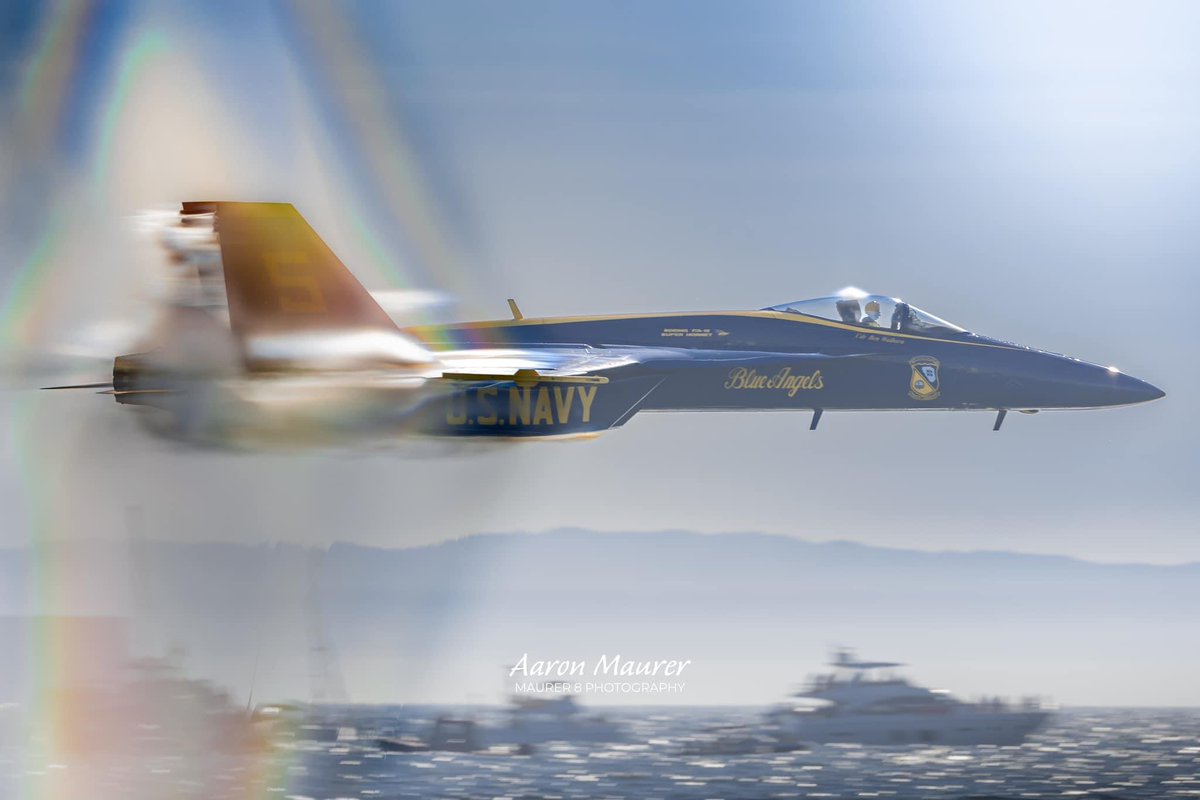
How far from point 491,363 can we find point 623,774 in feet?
253

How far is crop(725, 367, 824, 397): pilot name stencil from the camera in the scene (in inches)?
1216

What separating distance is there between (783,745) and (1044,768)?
2253 centimetres

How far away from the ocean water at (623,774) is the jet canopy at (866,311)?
59126mm

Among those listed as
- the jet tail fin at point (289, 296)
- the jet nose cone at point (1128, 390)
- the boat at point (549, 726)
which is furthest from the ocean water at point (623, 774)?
the jet tail fin at point (289, 296)

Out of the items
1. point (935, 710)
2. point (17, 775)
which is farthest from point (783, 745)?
point (17, 775)

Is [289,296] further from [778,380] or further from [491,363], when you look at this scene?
[778,380]

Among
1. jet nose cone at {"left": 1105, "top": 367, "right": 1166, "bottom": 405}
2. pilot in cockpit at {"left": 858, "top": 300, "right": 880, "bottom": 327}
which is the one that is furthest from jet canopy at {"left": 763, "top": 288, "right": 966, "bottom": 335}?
jet nose cone at {"left": 1105, "top": 367, "right": 1166, "bottom": 405}

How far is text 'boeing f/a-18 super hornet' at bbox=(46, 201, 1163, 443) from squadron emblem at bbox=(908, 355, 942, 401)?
0.10ft

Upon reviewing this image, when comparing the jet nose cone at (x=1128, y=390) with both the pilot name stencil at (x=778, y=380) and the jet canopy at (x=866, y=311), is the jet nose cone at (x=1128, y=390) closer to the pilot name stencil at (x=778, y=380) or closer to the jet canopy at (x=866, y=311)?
the jet canopy at (x=866, y=311)

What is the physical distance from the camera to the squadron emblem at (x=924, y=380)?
31906mm

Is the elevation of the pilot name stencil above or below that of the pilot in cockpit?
below

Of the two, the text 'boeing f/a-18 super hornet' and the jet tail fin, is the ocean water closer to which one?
the text 'boeing f/a-18 super hornet'

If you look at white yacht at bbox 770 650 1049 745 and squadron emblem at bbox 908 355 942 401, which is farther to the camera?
white yacht at bbox 770 650 1049 745

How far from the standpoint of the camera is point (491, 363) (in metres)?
28.6
